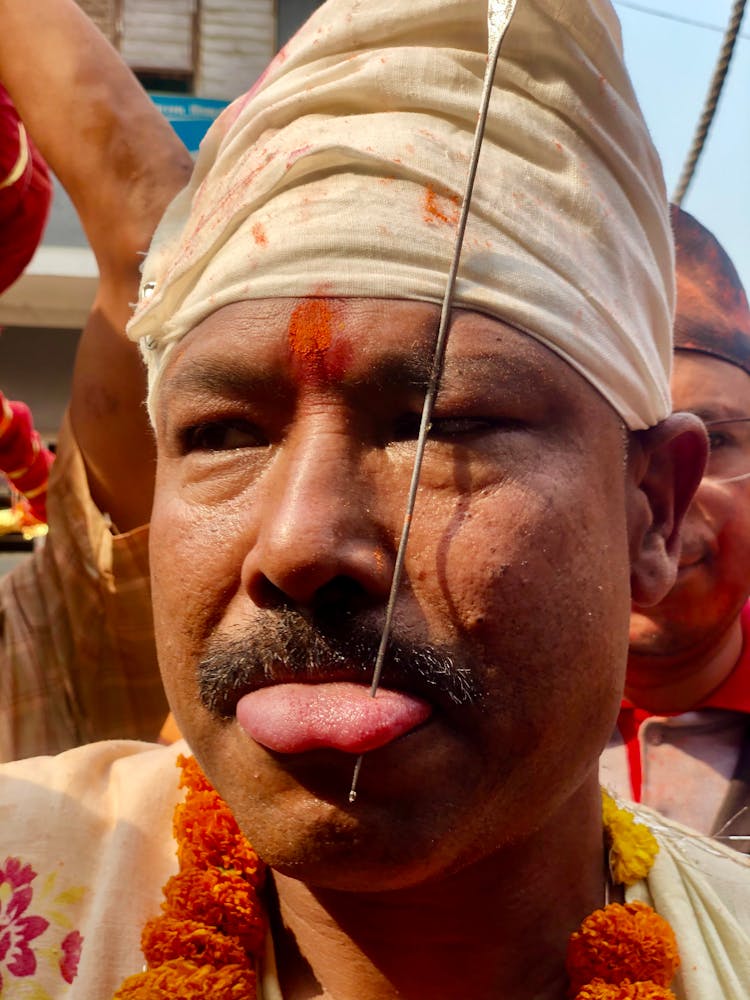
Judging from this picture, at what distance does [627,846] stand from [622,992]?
1.02 ft

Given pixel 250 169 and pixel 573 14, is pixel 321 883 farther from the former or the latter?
pixel 573 14

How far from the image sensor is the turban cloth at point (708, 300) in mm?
3156

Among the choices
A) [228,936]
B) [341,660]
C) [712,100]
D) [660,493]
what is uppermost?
[712,100]

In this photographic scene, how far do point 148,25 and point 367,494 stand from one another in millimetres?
7500

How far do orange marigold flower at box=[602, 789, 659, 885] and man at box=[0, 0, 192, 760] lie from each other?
1.14 meters

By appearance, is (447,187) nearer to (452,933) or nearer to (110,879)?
(452,933)

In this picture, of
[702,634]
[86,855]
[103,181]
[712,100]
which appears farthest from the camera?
[712,100]

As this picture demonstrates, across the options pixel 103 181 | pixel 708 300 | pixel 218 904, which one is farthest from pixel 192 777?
pixel 708 300

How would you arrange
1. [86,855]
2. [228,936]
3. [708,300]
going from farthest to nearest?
1. [708,300]
2. [86,855]
3. [228,936]

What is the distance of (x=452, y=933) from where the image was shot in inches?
68.5

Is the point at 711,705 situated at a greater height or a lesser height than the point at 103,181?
lesser

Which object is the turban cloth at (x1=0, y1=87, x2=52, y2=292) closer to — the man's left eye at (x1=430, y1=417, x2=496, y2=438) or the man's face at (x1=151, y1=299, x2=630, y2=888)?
the man's face at (x1=151, y1=299, x2=630, y2=888)

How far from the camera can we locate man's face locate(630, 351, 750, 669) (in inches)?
118

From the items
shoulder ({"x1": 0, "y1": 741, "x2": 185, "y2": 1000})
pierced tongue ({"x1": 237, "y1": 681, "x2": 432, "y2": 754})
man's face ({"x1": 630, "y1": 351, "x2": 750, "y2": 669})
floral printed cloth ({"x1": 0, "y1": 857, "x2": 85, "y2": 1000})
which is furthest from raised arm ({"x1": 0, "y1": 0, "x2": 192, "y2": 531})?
man's face ({"x1": 630, "y1": 351, "x2": 750, "y2": 669})
